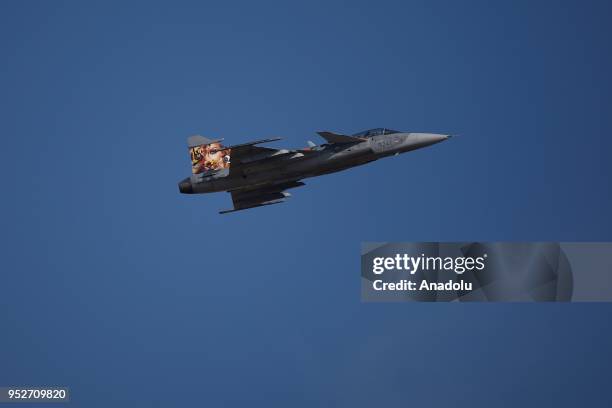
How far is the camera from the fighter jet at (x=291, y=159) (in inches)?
1991

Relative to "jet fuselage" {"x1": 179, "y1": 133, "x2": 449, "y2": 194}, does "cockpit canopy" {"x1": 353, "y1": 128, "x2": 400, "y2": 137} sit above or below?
above

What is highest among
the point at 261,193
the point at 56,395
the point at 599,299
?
the point at 261,193

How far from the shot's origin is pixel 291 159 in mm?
50812

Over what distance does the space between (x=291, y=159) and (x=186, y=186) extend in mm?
5438

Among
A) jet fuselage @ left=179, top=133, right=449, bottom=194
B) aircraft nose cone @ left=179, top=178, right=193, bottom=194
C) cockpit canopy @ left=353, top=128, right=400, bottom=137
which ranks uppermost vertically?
cockpit canopy @ left=353, top=128, right=400, bottom=137

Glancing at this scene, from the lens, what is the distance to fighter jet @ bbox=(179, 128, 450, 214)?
166 feet

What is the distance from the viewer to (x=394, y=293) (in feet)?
166

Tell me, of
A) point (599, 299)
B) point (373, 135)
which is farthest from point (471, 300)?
point (373, 135)

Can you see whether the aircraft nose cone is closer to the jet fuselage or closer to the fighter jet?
the fighter jet

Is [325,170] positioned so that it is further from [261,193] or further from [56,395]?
[56,395]

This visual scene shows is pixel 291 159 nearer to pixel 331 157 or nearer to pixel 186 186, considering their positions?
pixel 331 157

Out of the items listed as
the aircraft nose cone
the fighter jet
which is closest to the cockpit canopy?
the fighter jet

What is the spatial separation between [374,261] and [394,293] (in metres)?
Answer: 1.82

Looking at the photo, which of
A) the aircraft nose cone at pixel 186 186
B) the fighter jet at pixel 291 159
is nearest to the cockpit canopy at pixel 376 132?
the fighter jet at pixel 291 159
